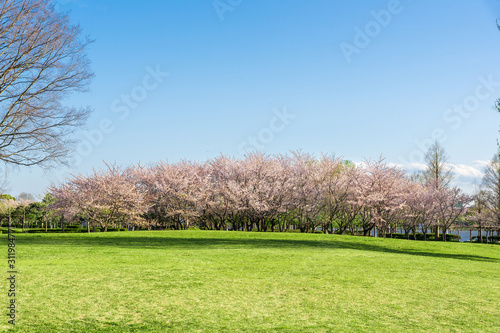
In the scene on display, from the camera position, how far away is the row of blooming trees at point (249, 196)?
31.1 m

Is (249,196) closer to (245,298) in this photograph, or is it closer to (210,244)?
(210,244)

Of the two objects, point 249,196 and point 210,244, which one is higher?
point 249,196

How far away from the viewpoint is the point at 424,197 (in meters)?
36.0

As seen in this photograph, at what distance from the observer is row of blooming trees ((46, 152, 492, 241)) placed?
3111 cm

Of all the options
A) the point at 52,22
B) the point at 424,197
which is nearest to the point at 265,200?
the point at 424,197

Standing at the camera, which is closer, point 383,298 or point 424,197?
point 383,298

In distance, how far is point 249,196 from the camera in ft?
99.1

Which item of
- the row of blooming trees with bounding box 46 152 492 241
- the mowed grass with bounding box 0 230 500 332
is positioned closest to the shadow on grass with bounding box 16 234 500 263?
the mowed grass with bounding box 0 230 500 332

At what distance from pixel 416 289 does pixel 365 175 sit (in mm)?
→ 25635

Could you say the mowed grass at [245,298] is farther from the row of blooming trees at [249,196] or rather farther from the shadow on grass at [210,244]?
the row of blooming trees at [249,196]

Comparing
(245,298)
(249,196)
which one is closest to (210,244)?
(245,298)

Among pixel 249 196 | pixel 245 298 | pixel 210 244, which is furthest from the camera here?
pixel 249 196

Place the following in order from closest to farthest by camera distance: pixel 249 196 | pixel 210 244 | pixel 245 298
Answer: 1. pixel 245 298
2. pixel 210 244
3. pixel 249 196

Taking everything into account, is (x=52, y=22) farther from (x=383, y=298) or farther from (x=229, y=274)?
(x=383, y=298)
